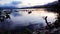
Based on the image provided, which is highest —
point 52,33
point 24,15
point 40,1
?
point 40,1

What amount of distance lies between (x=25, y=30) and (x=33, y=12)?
0.17 m

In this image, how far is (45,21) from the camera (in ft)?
3.60

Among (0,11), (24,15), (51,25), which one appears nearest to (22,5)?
(24,15)

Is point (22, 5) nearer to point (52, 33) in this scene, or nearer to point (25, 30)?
point (25, 30)

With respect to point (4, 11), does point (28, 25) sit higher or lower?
lower

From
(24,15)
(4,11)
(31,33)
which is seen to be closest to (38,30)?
(31,33)

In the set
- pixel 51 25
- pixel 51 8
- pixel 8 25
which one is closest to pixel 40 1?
pixel 51 8

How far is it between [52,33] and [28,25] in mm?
213

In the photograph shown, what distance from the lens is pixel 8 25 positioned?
1089mm

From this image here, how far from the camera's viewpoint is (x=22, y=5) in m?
1.11

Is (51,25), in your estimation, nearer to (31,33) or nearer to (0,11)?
(31,33)

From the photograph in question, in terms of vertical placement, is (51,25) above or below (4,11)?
below

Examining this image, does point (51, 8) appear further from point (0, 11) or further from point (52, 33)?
point (0, 11)

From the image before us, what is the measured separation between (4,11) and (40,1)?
324mm
